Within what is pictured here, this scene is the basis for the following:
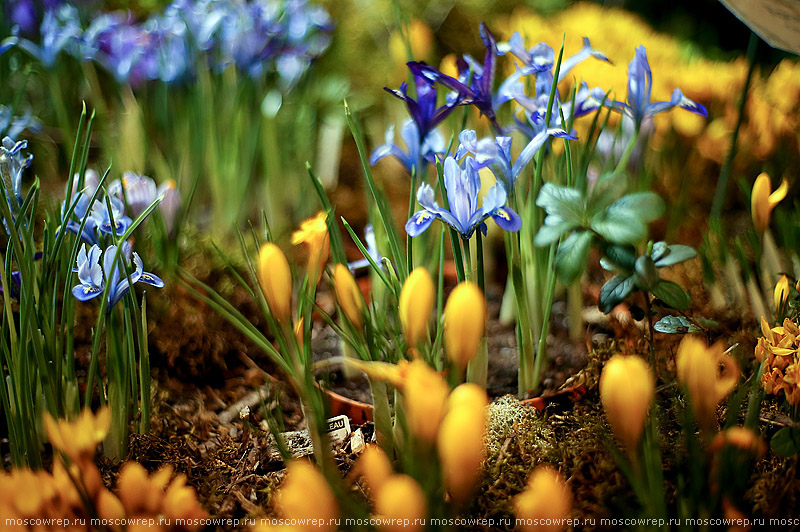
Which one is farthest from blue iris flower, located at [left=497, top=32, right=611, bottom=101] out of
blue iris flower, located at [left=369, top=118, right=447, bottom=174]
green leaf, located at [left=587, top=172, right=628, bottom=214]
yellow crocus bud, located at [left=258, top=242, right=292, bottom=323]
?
yellow crocus bud, located at [left=258, top=242, right=292, bottom=323]

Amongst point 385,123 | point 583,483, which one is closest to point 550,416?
point 583,483

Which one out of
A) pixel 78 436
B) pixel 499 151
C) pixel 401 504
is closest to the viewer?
pixel 401 504

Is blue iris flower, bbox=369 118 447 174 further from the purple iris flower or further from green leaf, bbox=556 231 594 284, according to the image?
green leaf, bbox=556 231 594 284

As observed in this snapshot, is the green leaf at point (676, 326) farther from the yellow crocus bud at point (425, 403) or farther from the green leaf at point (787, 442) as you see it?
the yellow crocus bud at point (425, 403)

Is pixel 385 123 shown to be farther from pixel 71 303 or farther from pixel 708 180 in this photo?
pixel 71 303

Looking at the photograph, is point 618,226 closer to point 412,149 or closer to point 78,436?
point 412,149

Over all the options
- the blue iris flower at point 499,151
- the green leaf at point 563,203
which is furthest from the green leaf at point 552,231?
the blue iris flower at point 499,151

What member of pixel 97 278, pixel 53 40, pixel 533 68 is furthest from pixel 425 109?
pixel 53 40
